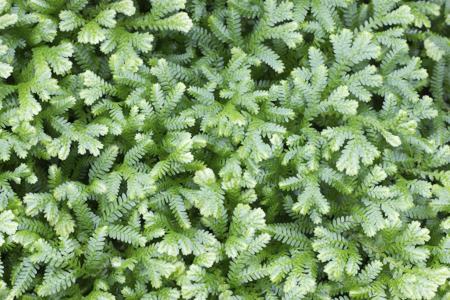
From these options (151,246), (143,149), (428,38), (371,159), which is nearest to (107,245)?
(151,246)

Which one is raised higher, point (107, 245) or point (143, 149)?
point (143, 149)

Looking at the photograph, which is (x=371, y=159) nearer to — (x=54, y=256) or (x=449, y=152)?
(x=449, y=152)

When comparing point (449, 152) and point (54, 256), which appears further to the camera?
point (449, 152)

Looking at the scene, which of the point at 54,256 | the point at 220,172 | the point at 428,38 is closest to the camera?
the point at 54,256

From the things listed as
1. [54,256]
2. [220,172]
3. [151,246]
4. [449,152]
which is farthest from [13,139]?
[449,152]

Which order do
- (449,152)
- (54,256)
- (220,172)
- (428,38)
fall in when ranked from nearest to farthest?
(54,256) → (220,172) → (449,152) → (428,38)

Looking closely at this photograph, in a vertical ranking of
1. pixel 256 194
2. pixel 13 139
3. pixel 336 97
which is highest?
pixel 336 97
